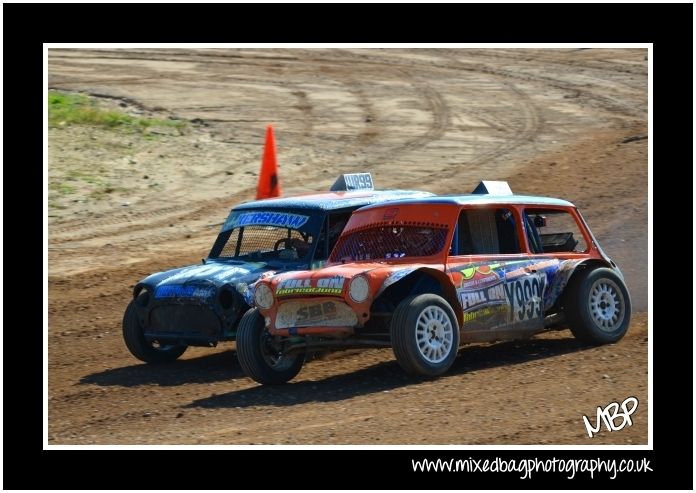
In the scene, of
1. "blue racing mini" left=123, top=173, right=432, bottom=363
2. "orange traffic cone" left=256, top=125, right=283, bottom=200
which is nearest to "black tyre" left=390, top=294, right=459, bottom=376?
"blue racing mini" left=123, top=173, right=432, bottom=363

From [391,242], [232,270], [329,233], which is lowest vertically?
[232,270]

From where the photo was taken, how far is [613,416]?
8.69 m

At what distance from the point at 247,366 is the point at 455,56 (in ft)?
64.9

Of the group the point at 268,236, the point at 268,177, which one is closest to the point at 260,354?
the point at 268,236


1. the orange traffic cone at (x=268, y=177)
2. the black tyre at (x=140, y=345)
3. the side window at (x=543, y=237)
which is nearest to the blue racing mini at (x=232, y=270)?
the black tyre at (x=140, y=345)

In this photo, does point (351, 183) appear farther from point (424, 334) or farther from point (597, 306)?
point (424, 334)

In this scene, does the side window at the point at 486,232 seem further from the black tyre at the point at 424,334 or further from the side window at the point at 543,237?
the black tyre at the point at 424,334

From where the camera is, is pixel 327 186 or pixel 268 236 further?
pixel 327 186

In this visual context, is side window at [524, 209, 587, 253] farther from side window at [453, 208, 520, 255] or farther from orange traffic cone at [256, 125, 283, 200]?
orange traffic cone at [256, 125, 283, 200]

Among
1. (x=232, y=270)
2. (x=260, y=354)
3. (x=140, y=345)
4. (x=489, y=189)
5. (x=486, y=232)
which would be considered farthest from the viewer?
(x=140, y=345)

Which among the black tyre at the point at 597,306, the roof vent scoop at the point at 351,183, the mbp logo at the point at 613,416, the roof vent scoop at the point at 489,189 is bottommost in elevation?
the mbp logo at the point at 613,416

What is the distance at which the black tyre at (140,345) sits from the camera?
1195 cm

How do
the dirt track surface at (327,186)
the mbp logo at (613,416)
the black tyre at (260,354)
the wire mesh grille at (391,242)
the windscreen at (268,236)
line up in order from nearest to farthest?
the mbp logo at (613,416), the dirt track surface at (327,186), the black tyre at (260,354), the wire mesh grille at (391,242), the windscreen at (268,236)

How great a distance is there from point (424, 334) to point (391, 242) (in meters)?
1.34
